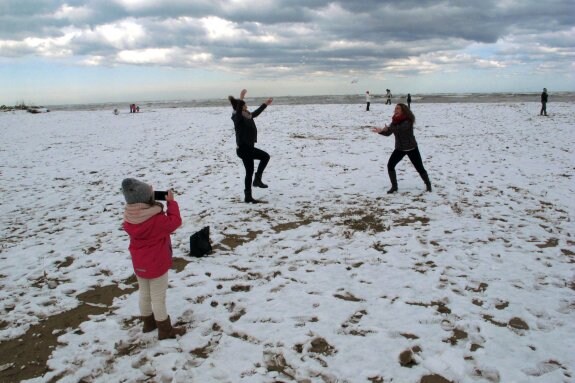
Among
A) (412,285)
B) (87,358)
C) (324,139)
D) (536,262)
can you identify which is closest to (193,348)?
(87,358)

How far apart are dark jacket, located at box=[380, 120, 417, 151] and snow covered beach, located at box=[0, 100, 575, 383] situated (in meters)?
1.32

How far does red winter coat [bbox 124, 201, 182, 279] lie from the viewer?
13.7 ft

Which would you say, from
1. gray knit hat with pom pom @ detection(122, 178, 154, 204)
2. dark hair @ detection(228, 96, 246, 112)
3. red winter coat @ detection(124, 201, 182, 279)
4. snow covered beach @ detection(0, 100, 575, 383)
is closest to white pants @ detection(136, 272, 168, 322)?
red winter coat @ detection(124, 201, 182, 279)

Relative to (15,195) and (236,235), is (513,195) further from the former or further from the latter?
(15,195)

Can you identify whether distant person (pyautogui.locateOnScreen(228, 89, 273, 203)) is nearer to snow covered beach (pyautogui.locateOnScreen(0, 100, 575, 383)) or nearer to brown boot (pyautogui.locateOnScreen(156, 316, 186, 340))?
snow covered beach (pyautogui.locateOnScreen(0, 100, 575, 383))

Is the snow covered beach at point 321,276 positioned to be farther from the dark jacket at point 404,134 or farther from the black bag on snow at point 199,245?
the dark jacket at point 404,134

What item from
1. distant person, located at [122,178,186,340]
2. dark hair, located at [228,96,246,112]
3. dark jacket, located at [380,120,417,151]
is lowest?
distant person, located at [122,178,186,340]

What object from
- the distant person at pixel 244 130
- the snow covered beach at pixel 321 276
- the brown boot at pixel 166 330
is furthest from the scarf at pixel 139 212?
the distant person at pixel 244 130

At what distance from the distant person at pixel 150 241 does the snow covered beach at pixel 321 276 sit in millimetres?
363

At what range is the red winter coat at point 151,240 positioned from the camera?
4168mm

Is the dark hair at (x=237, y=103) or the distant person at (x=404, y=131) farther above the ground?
the dark hair at (x=237, y=103)

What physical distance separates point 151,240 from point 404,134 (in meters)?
7.18

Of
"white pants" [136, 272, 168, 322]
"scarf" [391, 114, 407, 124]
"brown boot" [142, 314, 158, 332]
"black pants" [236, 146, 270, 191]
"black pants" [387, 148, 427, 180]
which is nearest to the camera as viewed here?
"white pants" [136, 272, 168, 322]

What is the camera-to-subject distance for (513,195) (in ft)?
31.7
